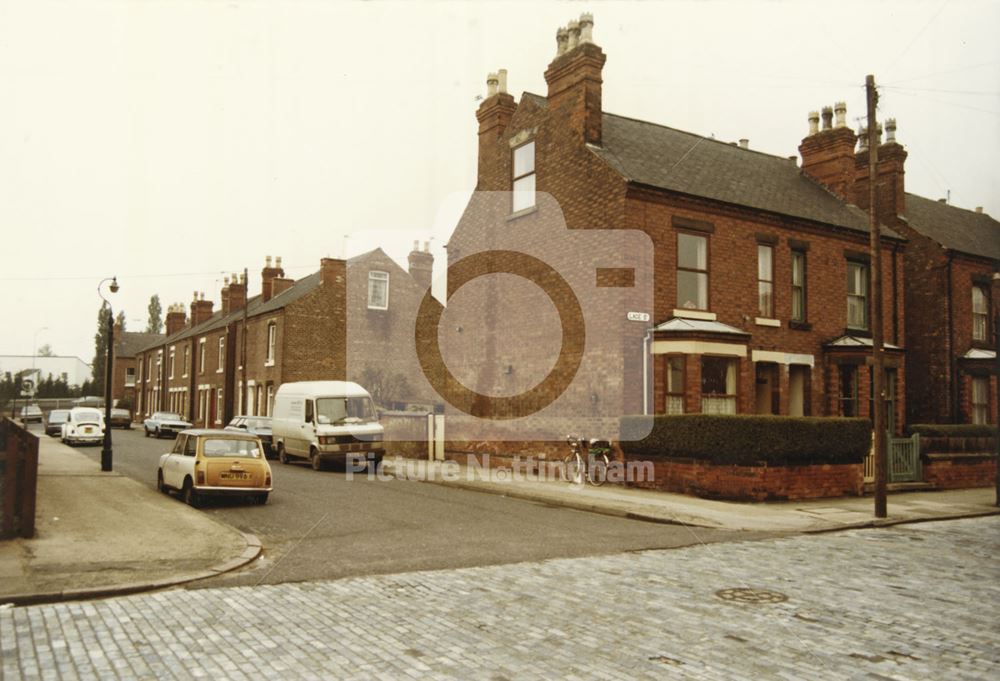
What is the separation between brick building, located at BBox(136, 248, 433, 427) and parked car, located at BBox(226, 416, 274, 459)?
703 centimetres

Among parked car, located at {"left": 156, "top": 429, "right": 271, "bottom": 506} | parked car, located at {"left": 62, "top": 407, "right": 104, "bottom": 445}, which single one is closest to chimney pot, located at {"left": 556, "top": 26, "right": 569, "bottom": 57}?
parked car, located at {"left": 156, "top": 429, "right": 271, "bottom": 506}

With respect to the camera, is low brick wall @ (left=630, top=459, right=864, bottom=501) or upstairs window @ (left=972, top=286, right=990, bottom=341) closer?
low brick wall @ (left=630, top=459, right=864, bottom=501)

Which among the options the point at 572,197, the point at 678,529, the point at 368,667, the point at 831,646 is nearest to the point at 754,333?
the point at 572,197

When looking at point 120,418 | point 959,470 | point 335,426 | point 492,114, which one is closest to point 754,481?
point 959,470

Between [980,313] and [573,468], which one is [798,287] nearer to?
[573,468]

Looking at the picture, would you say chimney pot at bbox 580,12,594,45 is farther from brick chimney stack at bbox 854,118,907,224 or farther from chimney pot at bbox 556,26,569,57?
brick chimney stack at bbox 854,118,907,224

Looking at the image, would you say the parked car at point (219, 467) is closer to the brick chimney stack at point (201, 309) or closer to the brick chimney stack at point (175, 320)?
the brick chimney stack at point (201, 309)

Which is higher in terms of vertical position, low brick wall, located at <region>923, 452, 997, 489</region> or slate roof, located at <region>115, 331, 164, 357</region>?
slate roof, located at <region>115, 331, 164, 357</region>

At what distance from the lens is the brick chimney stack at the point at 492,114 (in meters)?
26.3

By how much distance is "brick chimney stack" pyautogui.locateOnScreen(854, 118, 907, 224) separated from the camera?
29141 millimetres

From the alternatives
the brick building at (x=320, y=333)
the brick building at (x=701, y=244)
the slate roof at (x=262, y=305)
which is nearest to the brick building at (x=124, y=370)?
the slate roof at (x=262, y=305)

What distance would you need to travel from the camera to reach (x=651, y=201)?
20.8 m

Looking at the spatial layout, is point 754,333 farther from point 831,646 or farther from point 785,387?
point 831,646

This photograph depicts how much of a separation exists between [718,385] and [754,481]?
3.88m
